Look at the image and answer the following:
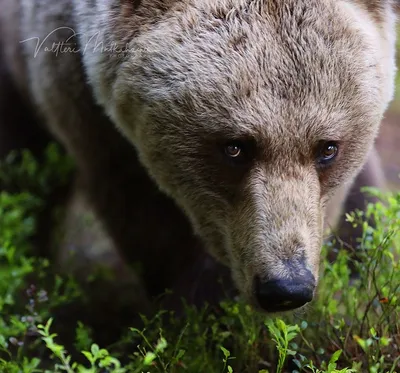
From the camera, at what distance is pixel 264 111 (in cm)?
317

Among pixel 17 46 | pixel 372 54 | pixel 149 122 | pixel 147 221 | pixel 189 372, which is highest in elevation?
pixel 372 54

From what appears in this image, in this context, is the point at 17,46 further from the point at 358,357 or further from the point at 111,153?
the point at 358,357

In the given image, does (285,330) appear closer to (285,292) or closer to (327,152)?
(285,292)

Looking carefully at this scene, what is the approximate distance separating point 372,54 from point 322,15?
27 centimetres

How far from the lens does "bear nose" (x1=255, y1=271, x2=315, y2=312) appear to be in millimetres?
3025

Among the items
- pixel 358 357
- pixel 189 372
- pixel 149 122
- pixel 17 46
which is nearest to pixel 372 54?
pixel 149 122

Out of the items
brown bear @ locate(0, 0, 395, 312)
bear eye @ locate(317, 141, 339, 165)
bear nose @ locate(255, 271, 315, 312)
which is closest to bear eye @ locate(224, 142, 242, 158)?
brown bear @ locate(0, 0, 395, 312)

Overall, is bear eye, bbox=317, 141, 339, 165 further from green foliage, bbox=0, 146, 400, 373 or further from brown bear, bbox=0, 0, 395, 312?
green foliage, bbox=0, 146, 400, 373

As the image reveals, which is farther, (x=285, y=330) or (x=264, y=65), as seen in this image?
(x=264, y=65)

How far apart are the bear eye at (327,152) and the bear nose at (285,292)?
51 centimetres

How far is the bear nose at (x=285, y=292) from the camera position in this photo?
9.93 ft

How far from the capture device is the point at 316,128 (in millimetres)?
3209

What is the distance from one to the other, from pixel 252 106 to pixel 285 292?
71 centimetres

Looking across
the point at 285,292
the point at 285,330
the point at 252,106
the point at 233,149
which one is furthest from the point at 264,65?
the point at 285,330
